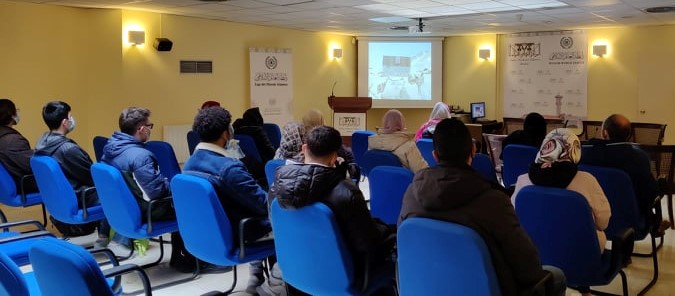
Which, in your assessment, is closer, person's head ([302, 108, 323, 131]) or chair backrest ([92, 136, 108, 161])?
person's head ([302, 108, 323, 131])

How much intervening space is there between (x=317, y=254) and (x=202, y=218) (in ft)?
2.78

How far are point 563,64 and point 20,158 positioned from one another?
919cm

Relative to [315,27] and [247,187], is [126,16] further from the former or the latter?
[247,187]

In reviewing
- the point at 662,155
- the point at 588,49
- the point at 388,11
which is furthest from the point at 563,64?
the point at 662,155

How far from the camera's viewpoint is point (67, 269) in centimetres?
181

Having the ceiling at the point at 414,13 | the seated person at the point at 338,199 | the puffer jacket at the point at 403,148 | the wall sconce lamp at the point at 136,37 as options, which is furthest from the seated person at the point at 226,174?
the wall sconce lamp at the point at 136,37

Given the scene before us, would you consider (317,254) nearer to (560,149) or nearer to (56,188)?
(560,149)

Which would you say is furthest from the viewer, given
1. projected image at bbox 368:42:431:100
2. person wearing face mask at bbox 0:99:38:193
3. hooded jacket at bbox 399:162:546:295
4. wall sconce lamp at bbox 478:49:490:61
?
projected image at bbox 368:42:431:100

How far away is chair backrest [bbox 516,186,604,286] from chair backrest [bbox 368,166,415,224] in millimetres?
869

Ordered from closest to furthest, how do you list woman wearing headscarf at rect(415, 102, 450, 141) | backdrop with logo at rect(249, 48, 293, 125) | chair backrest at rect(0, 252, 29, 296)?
chair backrest at rect(0, 252, 29, 296)
woman wearing headscarf at rect(415, 102, 450, 141)
backdrop with logo at rect(249, 48, 293, 125)

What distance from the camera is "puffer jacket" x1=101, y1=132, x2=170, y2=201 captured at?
13.0ft

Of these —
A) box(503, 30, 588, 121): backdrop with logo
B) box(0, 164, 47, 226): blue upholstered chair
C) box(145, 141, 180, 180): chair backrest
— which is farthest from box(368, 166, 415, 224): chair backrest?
box(503, 30, 588, 121): backdrop with logo

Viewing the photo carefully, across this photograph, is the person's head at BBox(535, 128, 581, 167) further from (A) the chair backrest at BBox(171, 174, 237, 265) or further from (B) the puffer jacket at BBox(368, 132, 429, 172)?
(B) the puffer jacket at BBox(368, 132, 429, 172)

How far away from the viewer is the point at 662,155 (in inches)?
224
